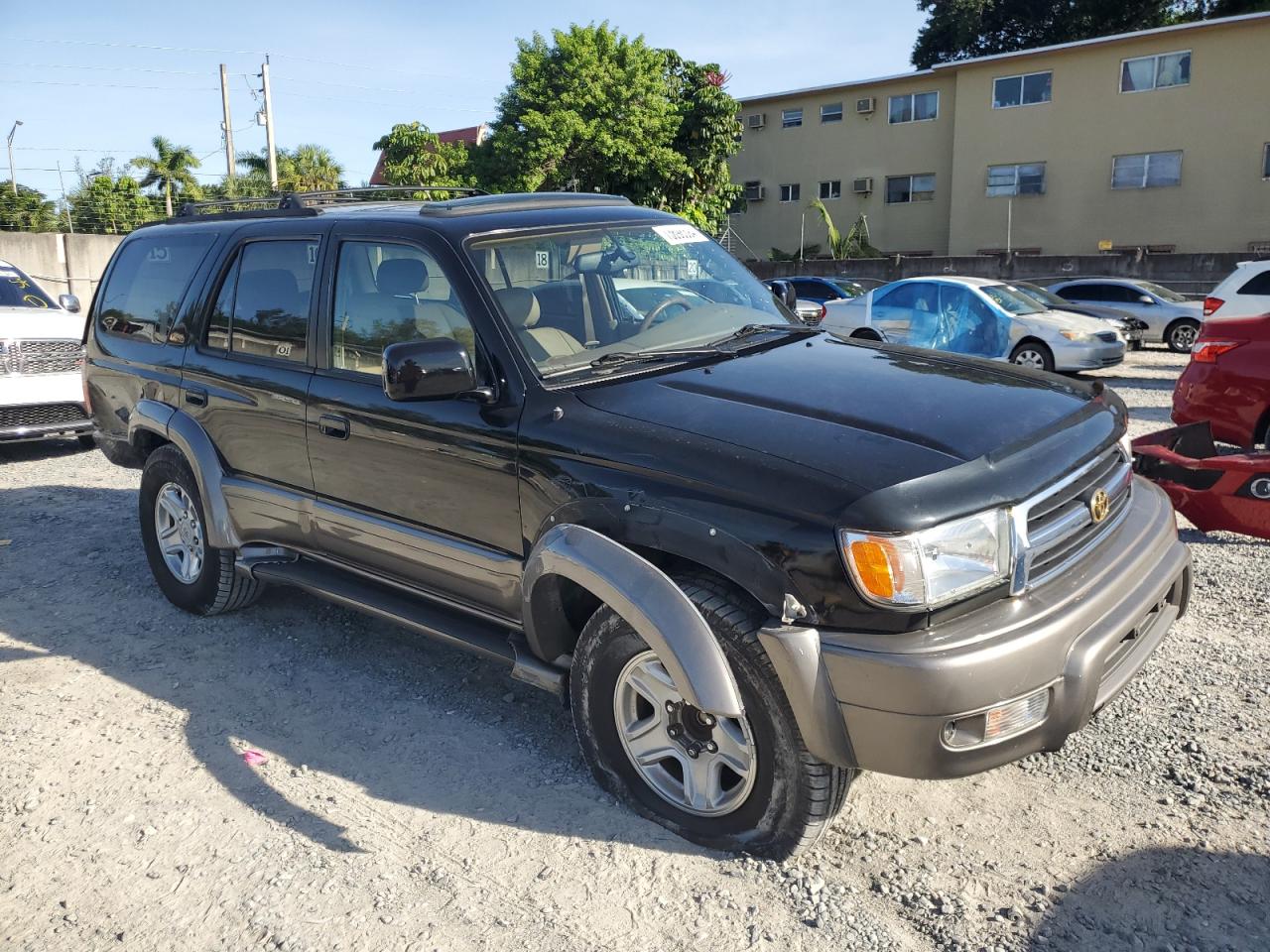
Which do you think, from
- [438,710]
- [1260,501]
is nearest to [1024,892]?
[438,710]

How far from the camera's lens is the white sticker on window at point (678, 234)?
4371 mm

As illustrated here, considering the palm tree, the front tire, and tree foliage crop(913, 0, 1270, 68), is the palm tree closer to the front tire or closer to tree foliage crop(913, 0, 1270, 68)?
tree foliage crop(913, 0, 1270, 68)

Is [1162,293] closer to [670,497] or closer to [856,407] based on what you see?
[856,407]

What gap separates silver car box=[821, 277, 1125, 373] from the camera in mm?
13211

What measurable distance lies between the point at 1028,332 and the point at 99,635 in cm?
1187

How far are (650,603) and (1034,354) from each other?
39.7ft

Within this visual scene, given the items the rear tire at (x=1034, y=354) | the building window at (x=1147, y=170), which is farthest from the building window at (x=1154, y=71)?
the rear tire at (x=1034, y=354)

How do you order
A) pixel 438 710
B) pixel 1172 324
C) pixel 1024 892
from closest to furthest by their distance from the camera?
pixel 1024 892 → pixel 438 710 → pixel 1172 324

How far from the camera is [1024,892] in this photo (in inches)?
112

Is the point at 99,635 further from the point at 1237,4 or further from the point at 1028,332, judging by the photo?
the point at 1237,4

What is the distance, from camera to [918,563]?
2611mm

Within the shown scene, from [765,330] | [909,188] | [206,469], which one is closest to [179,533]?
[206,469]

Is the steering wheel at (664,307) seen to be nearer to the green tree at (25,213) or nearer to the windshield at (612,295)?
the windshield at (612,295)

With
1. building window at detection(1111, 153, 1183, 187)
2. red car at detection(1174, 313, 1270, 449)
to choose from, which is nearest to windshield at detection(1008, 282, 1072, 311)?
red car at detection(1174, 313, 1270, 449)
